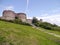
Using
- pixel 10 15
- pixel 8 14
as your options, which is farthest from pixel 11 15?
pixel 8 14

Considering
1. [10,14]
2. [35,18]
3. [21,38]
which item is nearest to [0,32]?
[21,38]

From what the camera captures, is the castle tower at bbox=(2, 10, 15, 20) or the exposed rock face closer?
the exposed rock face

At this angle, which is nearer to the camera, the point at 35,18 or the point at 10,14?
the point at 10,14

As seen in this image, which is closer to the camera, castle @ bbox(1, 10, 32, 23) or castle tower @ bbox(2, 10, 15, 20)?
castle @ bbox(1, 10, 32, 23)

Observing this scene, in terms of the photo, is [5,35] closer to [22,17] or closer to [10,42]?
[10,42]

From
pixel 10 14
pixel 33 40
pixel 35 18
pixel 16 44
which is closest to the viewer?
pixel 16 44

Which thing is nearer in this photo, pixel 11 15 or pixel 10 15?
pixel 10 15

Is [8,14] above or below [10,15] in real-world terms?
above

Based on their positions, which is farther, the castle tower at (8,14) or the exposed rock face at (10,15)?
the castle tower at (8,14)

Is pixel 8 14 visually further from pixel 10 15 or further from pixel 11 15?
pixel 11 15

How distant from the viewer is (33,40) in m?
26.9

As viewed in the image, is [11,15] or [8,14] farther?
[11,15]

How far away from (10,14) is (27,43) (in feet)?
132

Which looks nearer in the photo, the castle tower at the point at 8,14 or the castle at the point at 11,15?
the castle at the point at 11,15
